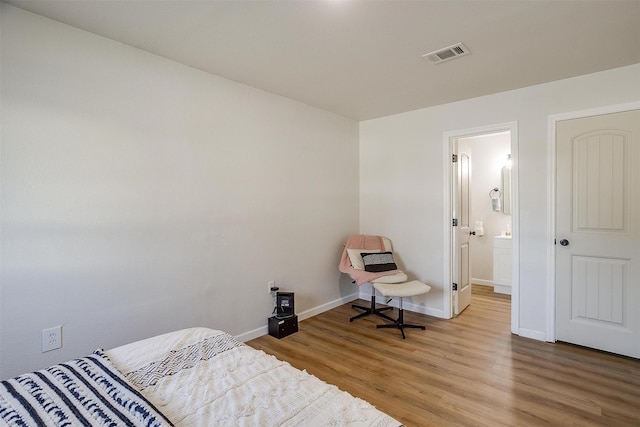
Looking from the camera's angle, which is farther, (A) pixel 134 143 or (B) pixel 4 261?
(A) pixel 134 143

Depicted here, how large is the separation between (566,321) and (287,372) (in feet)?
9.61

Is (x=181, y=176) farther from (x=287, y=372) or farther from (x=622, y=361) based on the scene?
(x=622, y=361)

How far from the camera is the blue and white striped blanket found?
0.95 metres

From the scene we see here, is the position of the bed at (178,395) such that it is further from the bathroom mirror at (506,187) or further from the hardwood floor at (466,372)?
the bathroom mirror at (506,187)

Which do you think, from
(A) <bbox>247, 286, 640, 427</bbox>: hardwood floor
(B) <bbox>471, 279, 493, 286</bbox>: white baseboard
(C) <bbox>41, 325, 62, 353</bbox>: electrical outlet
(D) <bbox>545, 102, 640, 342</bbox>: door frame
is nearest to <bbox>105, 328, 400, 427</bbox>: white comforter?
(C) <bbox>41, 325, 62, 353</bbox>: electrical outlet

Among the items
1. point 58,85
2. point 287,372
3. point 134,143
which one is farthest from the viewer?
point 134,143

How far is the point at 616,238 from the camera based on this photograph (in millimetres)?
2678

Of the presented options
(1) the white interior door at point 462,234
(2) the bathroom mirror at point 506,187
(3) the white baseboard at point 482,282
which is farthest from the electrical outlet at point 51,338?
(2) the bathroom mirror at point 506,187

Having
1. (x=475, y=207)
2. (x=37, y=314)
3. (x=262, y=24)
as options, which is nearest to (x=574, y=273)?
(x=475, y=207)

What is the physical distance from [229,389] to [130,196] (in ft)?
5.52

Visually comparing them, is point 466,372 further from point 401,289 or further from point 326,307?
point 326,307

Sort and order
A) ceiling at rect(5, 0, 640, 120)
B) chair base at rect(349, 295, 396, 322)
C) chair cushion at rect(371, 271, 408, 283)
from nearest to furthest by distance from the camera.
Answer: ceiling at rect(5, 0, 640, 120), chair cushion at rect(371, 271, 408, 283), chair base at rect(349, 295, 396, 322)

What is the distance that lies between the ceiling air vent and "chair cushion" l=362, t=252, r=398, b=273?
211cm

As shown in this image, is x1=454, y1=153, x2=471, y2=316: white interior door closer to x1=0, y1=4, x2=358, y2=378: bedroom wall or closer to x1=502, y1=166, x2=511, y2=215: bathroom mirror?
x1=502, y1=166, x2=511, y2=215: bathroom mirror
